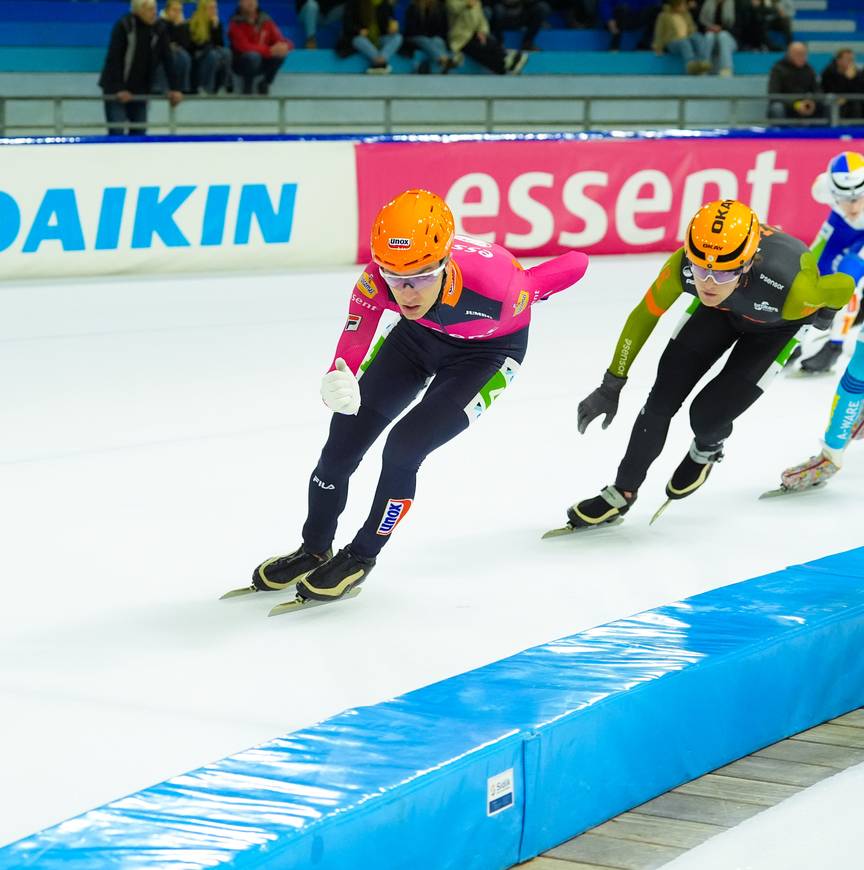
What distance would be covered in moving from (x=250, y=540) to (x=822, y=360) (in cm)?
408

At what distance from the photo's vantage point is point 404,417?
13.5ft

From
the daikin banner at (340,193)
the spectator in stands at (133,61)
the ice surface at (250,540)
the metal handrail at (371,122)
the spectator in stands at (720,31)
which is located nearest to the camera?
the ice surface at (250,540)

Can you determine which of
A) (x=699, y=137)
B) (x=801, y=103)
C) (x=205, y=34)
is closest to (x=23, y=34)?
(x=205, y=34)

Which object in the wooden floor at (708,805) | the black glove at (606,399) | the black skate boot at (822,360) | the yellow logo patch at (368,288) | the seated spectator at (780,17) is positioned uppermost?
the seated spectator at (780,17)

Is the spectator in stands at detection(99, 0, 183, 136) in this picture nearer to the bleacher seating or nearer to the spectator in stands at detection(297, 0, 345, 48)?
→ the bleacher seating

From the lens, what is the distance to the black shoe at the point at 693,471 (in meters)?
5.01

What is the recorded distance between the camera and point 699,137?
12.4m

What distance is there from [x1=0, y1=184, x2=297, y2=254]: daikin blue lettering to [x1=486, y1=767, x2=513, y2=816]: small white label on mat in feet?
25.9

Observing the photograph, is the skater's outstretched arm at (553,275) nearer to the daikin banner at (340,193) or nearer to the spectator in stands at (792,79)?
the daikin banner at (340,193)

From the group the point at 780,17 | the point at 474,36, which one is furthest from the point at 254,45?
the point at 780,17

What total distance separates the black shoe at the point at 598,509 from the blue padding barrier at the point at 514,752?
1227 mm

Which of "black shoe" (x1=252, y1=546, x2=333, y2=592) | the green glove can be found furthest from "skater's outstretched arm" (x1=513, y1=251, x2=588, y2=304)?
"black shoe" (x1=252, y1=546, x2=333, y2=592)

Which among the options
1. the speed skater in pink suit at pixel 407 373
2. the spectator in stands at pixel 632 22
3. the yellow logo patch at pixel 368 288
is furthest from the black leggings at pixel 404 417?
the spectator in stands at pixel 632 22

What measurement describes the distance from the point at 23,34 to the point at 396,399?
10.7 m
